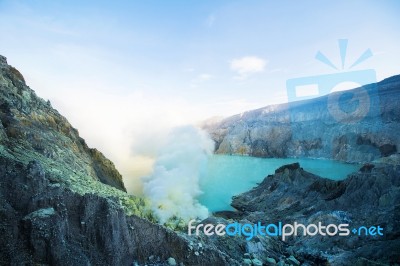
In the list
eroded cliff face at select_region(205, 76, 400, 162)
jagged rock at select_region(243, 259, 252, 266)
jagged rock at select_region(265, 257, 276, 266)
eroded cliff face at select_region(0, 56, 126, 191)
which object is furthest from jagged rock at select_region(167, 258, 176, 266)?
eroded cliff face at select_region(205, 76, 400, 162)

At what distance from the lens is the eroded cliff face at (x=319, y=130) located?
58.9 meters

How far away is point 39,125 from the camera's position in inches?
630

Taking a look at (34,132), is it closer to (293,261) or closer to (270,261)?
(270,261)

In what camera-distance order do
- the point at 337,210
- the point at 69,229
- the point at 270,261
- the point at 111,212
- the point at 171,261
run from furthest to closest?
the point at 337,210, the point at 270,261, the point at 171,261, the point at 111,212, the point at 69,229

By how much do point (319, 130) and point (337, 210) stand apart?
194ft

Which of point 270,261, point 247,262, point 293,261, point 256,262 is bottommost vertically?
point 293,261

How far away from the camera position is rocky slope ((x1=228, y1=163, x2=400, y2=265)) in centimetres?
1244

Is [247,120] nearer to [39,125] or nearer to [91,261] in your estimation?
[39,125]

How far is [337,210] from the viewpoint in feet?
56.0

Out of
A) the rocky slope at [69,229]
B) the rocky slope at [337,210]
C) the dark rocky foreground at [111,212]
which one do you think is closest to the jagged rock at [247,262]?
the dark rocky foreground at [111,212]

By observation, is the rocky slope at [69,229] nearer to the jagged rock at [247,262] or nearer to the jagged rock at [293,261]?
the jagged rock at [247,262]

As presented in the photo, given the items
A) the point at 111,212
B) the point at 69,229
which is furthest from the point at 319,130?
the point at 69,229

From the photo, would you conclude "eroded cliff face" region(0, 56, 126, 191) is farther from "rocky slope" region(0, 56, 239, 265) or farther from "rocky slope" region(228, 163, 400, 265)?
"rocky slope" region(228, 163, 400, 265)

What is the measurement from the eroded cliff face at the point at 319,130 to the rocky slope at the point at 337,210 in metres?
37.2
